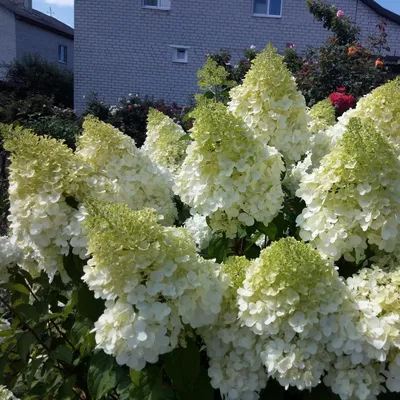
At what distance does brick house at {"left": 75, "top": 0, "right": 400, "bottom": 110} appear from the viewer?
1268 cm

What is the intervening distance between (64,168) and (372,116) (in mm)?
1101

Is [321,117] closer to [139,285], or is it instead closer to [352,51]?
[139,285]

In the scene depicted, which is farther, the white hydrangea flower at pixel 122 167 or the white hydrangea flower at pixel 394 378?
the white hydrangea flower at pixel 122 167

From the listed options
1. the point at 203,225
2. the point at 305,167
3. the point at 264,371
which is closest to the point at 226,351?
Answer: the point at 264,371

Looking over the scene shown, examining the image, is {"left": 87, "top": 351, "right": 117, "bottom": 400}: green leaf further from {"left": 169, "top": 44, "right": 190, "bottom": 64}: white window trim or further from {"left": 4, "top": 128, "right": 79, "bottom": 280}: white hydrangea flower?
{"left": 169, "top": 44, "right": 190, "bottom": 64}: white window trim

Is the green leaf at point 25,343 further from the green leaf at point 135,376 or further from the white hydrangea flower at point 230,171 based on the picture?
the white hydrangea flower at point 230,171

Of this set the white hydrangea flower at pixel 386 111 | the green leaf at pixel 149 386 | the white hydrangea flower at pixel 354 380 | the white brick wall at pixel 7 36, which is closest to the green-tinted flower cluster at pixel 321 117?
the white hydrangea flower at pixel 386 111

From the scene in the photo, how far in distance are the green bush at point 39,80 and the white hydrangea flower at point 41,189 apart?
15386 millimetres

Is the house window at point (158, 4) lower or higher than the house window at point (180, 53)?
higher

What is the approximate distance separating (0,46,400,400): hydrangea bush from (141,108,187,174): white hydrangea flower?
53cm

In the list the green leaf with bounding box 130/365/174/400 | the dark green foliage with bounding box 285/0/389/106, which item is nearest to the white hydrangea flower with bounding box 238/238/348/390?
the green leaf with bounding box 130/365/174/400

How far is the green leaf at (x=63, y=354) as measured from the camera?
1.72 m

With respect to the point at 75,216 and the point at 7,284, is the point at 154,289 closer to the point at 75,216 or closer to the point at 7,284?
the point at 75,216

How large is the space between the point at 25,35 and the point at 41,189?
21.5 meters
